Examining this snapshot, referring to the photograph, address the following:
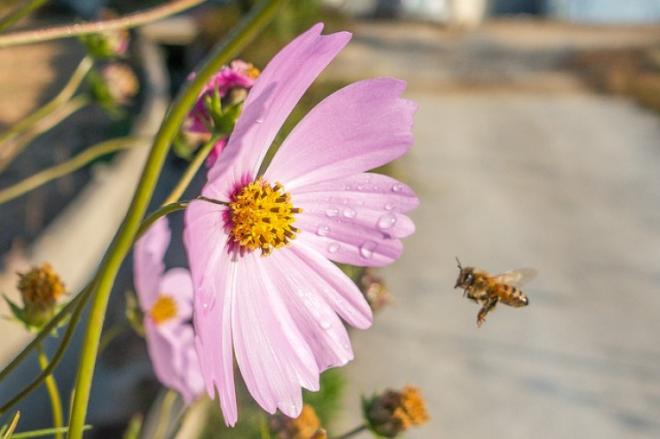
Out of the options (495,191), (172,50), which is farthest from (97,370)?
(172,50)

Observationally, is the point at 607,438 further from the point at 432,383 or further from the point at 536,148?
the point at 536,148

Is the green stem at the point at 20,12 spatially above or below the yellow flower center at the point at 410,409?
above

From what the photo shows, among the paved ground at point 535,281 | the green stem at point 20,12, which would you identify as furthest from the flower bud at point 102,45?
the paved ground at point 535,281

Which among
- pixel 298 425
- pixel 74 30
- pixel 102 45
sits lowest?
pixel 298 425

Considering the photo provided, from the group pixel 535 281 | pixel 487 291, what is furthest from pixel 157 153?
pixel 535 281

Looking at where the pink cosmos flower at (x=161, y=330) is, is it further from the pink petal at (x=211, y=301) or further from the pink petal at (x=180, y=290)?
the pink petal at (x=211, y=301)

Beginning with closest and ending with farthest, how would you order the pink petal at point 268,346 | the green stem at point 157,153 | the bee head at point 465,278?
the green stem at point 157,153, the pink petal at point 268,346, the bee head at point 465,278

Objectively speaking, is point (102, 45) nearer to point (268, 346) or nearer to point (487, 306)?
point (487, 306)
